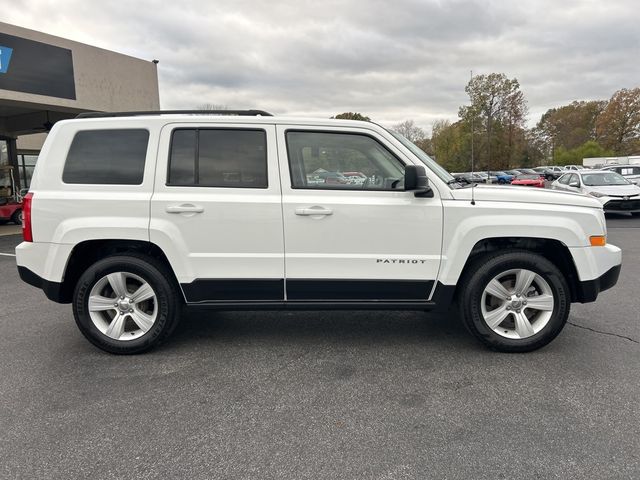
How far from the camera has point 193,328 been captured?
14.6 ft

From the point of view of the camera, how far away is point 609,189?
13195 mm

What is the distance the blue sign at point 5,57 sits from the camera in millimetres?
11867

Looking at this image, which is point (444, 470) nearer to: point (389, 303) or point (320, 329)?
point (389, 303)

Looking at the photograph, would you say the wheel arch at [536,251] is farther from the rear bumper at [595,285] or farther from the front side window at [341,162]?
the front side window at [341,162]

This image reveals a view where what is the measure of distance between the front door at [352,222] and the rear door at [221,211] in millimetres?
152

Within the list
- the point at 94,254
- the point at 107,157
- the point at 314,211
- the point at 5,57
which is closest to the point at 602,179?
the point at 314,211

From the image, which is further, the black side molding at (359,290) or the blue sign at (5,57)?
the blue sign at (5,57)

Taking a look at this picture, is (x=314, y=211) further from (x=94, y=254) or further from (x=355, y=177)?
(x=94, y=254)

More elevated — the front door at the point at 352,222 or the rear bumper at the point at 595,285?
the front door at the point at 352,222

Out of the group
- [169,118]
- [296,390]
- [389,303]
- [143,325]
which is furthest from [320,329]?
[169,118]

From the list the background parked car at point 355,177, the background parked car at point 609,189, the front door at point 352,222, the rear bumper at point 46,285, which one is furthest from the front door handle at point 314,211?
the background parked car at point 609,189

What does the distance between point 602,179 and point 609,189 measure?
690 millimetres

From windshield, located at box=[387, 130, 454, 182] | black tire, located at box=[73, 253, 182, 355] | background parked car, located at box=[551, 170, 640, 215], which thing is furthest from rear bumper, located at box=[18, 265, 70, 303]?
background parked car, located at box=[551, 170, 640, 215]

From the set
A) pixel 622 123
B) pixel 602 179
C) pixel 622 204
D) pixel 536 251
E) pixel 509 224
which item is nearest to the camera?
pixel 509 224
